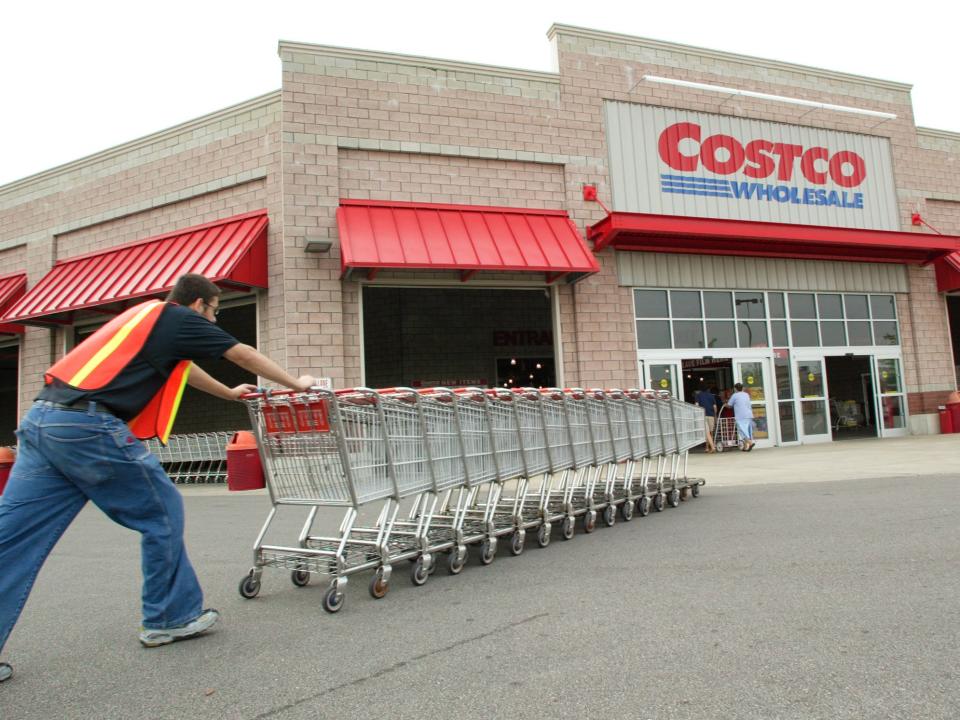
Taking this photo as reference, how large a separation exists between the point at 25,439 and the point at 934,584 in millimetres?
5012

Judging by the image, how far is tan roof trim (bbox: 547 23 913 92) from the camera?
1543 centimetres

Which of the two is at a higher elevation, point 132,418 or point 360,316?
point 360,316

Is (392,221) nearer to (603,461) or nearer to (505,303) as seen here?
(603,461)

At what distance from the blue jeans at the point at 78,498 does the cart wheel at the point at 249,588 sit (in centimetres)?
87

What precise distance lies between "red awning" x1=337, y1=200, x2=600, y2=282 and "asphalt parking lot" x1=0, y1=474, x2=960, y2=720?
753 cm

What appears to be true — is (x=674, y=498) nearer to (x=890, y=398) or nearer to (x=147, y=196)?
(x=147, y=196)

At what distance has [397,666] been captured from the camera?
10.9ft

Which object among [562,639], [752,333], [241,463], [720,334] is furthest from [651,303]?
[562,639]

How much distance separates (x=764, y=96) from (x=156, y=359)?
16318mm

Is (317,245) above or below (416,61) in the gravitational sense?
below

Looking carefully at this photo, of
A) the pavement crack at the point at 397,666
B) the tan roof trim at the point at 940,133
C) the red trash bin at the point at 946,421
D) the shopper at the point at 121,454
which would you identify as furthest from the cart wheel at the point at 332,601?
the tan roof trim at the point at 940,133

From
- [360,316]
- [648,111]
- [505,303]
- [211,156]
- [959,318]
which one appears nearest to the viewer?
[360,316]

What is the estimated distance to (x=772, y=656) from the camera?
10.6 ft

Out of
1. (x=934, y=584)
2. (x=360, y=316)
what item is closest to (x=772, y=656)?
(x=934, y=584)
